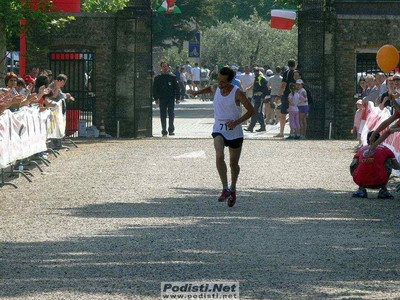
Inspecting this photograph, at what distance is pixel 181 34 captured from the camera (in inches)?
2830

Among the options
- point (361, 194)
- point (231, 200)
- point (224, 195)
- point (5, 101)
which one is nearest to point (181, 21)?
point (5, 101)

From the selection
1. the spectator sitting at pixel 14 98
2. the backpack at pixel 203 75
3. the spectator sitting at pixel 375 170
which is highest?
the spectator sitting at pixel 14 98

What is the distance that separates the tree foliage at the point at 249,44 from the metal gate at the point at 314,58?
43889 mm

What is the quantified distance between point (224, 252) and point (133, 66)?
2181cm

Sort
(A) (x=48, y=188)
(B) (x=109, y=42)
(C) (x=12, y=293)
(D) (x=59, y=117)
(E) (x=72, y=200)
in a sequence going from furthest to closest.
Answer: (B) (x=109, y=42), (D) (x=59, y=117), (A) (x=48, y=188), (E) (x=72, y=200), (C) (x=12, y=293)

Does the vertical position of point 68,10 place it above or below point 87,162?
above

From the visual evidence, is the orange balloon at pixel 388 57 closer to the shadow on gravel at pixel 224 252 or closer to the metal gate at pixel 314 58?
the shadow on gravel at pixel 224 252

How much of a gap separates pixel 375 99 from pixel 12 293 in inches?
681

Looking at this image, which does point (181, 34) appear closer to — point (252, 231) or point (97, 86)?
point (97, 86)

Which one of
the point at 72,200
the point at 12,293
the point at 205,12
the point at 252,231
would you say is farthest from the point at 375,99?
the point at 205,12

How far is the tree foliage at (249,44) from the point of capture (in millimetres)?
77750

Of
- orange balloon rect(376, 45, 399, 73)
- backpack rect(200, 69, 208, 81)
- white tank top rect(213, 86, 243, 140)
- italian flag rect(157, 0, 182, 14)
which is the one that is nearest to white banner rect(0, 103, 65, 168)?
white tank top rect(213, 86, 243, 140)

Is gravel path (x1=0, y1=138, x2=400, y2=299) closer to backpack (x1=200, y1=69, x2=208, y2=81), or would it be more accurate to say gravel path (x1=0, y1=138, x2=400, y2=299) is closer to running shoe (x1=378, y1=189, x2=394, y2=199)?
running shoe (x1=378, y1=189, x2=394, y2=199)

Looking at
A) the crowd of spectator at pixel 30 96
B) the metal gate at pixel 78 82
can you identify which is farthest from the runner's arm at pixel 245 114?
the metal gate at pixel 78 82
